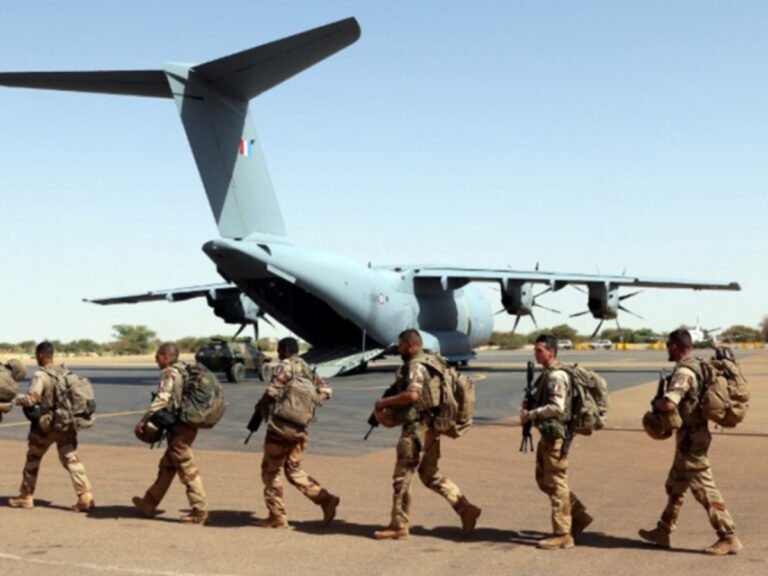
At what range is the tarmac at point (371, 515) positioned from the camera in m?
7.68

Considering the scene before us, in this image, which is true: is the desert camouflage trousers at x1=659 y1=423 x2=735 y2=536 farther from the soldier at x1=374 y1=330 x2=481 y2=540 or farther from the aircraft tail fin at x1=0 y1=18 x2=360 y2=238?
the aircraft tail fin at x1=0 y1=18 x2=360 y2=238

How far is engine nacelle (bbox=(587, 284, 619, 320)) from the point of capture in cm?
3544

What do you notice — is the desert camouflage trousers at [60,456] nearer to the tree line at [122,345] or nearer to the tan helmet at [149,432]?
the tan helmet at [149,432]

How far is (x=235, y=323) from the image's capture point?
39.0m

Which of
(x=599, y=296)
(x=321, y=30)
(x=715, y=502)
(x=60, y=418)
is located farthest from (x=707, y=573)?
(x=599, y=296)

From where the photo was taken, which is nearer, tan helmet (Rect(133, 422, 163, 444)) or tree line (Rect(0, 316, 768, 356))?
tan helmet (Rect(133, 422, 163, 444))

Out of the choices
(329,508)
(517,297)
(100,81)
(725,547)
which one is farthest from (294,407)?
(517,297)

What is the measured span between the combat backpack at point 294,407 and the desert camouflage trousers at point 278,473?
11 centimetres

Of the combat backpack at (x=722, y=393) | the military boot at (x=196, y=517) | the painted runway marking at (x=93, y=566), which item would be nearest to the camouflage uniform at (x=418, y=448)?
the military boot at (x=196, y=517)

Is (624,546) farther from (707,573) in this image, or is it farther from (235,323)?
(235,323)

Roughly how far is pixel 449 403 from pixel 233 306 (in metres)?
30.7

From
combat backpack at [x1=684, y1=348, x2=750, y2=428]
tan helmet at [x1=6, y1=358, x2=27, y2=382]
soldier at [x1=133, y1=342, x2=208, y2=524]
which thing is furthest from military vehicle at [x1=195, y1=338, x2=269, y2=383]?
combat backpack at [x1=684, y1=348, x2=750, y2=428]

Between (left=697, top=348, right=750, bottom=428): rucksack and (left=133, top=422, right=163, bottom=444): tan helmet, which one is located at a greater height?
(left=697, top=348, right=750, bottom=428): rucksack

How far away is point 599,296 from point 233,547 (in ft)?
94.5
